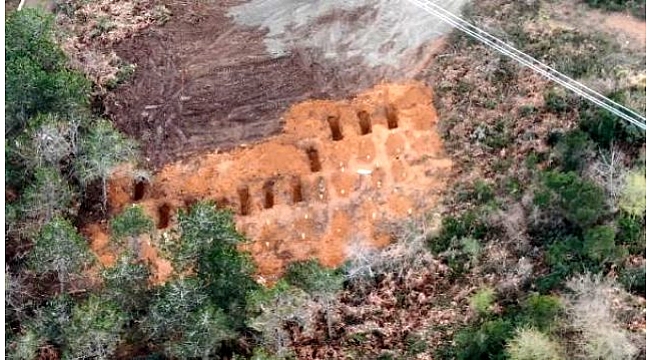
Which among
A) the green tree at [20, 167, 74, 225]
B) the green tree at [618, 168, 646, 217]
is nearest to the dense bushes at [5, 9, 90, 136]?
the green tree at [20, 167, 74, 225]

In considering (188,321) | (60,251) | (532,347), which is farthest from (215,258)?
(532,347)

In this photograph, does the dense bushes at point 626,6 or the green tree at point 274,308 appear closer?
the green tree at point 274,308

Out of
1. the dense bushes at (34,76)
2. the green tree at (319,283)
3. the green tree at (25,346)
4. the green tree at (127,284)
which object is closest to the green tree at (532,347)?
the green tree at (319,283)

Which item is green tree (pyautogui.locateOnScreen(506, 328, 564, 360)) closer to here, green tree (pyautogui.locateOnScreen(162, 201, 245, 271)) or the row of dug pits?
the row of dug pits

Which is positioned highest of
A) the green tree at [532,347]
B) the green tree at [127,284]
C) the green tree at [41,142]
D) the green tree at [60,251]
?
the green tree at [41,142]

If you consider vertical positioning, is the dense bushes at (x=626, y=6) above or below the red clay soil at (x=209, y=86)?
above

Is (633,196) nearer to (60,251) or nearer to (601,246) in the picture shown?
(601,246)

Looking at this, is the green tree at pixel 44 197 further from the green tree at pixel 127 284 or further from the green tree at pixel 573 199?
the green tree at pixel 573 199
